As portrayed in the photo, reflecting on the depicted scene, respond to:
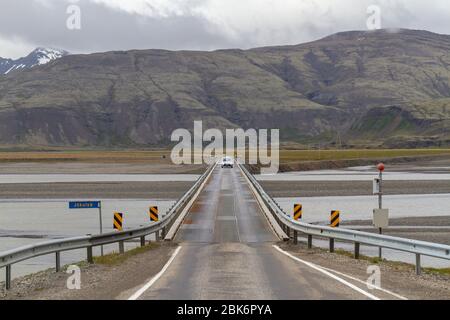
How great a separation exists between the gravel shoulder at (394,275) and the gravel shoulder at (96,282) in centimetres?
445

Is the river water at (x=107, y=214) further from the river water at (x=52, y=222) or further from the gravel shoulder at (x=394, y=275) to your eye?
the gravel shoulder at (x=394, y=275)

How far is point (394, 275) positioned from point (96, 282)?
6.93 m

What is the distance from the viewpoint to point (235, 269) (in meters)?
17.7

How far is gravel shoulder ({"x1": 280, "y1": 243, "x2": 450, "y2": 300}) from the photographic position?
14469mm

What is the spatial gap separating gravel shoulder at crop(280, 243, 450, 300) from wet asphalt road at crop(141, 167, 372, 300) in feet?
3.02

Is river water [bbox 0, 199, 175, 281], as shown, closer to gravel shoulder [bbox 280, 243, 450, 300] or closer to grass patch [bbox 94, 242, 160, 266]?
grass patch [bbox 94, 242, 160, 266]

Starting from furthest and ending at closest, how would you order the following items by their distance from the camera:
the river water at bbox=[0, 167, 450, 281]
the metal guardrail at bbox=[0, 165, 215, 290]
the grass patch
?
the river water at bbox=[0, 167, 450, 281]
the grass patch
the metal guardrail at bbox=[0, 165, 215, 290]

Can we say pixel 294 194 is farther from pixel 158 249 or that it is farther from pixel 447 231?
pixel 158 249

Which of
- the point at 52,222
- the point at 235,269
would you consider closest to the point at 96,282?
the point at 235,269

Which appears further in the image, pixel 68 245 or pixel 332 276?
pixel 68 245

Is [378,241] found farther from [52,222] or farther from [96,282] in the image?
[52,222]

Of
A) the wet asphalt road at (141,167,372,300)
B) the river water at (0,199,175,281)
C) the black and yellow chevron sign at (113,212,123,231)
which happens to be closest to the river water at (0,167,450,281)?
the river water at (0,199,175,281)
